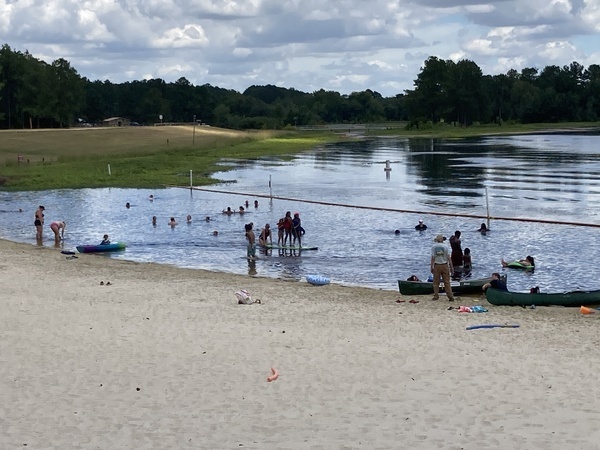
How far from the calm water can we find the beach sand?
830cm

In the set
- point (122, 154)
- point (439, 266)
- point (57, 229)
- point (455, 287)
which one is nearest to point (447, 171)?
point (122, 154)

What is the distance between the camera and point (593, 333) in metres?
18.2

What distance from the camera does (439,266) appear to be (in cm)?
2248

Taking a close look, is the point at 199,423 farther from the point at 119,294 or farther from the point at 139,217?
the point at 139,217

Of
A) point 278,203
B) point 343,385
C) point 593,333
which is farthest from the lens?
point 278,203

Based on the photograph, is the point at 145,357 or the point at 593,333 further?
the point at 593,333

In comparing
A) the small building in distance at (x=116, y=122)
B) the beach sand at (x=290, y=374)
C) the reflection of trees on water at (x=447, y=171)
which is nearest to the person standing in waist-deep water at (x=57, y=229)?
the beach sand at (x=290, y=374)

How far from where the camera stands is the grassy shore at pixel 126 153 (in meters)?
67.3

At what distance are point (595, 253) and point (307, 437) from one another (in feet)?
77.4

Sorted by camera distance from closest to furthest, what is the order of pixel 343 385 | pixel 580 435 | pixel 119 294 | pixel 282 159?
pixel 580 435
pixel 343 385
pixel 119 294
pixel 282 159

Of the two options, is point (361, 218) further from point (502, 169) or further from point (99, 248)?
point (502, 169)

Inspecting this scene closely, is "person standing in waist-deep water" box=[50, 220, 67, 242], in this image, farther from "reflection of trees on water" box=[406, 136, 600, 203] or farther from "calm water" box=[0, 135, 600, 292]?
"reflection of trees on water" box=[406, 136, 600, 203]

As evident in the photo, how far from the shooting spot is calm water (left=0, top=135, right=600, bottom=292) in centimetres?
3142

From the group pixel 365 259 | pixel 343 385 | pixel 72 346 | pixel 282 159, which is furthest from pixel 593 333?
pixel 282 159
